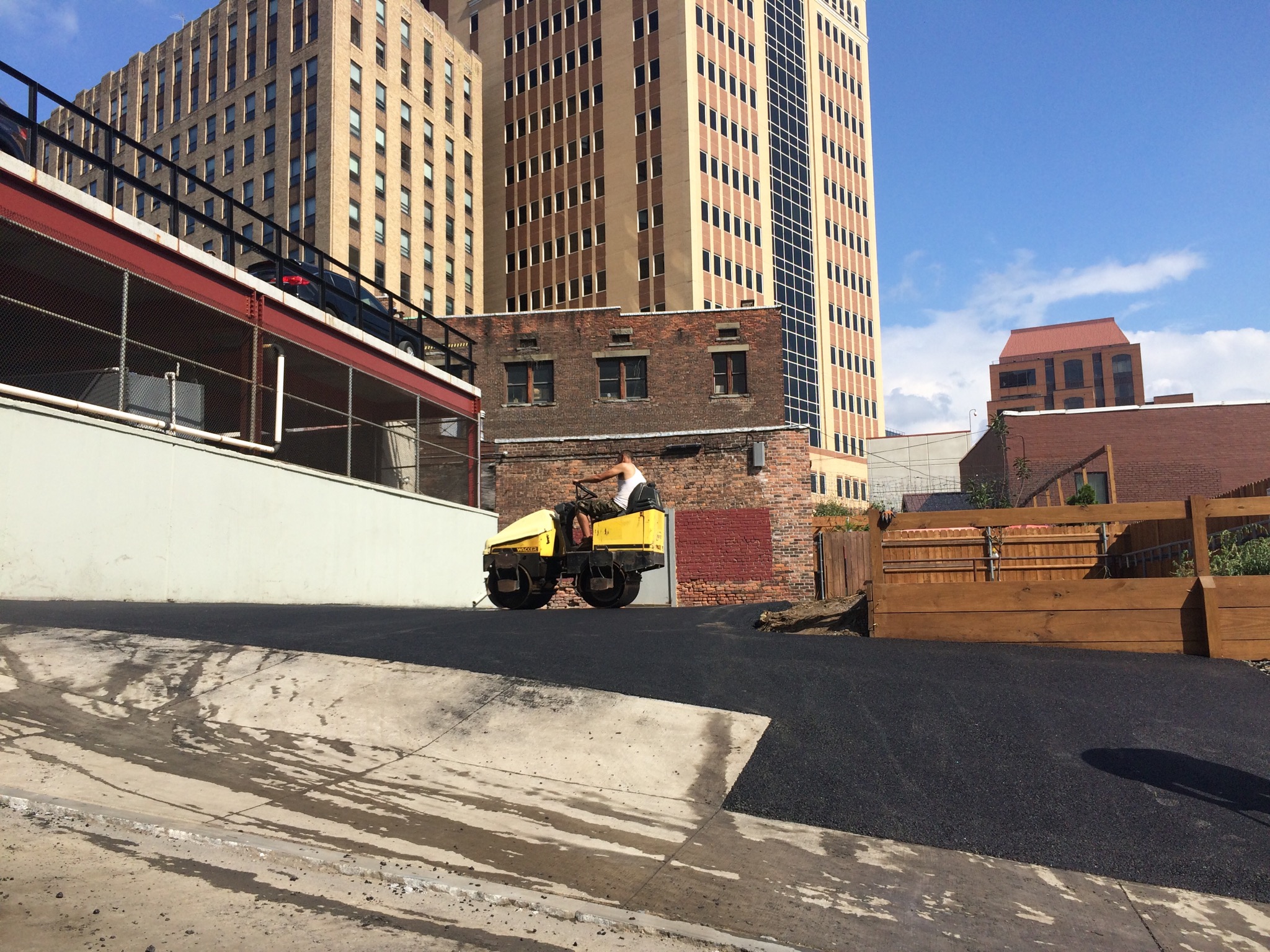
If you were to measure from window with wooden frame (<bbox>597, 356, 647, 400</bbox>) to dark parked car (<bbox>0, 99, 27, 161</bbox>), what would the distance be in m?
22.5

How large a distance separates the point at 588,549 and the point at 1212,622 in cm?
778

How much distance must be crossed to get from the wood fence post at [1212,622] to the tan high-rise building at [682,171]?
57208 mm

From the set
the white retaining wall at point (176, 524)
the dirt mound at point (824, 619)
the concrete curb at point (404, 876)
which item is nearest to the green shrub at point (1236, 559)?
the dirt mound at point (824, 619)

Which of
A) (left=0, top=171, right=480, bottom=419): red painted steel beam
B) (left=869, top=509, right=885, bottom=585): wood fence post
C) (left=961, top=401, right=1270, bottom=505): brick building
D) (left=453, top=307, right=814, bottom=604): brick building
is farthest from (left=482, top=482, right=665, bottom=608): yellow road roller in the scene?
(left=961, top=401, right=1270, bottom=505): brick building

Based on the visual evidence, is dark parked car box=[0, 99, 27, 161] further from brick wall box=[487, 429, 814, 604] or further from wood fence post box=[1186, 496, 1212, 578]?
brick wall box=[487, 429, 814, 604]

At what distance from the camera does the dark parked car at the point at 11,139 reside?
40.0ft

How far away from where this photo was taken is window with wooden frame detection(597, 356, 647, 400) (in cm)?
3409

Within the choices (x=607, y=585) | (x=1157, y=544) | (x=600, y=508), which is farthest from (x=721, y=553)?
(x=1157, y=544)

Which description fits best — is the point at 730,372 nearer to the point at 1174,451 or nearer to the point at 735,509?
the point at 735,509

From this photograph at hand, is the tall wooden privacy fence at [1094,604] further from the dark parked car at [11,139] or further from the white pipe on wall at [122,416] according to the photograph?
the dark parked car at [11,139]

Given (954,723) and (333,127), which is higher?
(333,127)

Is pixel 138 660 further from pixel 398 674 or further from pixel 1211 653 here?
pixel 1211 653

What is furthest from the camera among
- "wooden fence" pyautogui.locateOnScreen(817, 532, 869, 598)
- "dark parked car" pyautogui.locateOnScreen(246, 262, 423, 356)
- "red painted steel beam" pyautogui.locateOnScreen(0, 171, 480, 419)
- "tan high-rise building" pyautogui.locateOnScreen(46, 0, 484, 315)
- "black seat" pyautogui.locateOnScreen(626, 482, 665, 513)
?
"tan high-rise building" pyautogui.locateOnScreen(46, 0, 484, 315)

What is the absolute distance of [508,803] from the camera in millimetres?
5059
